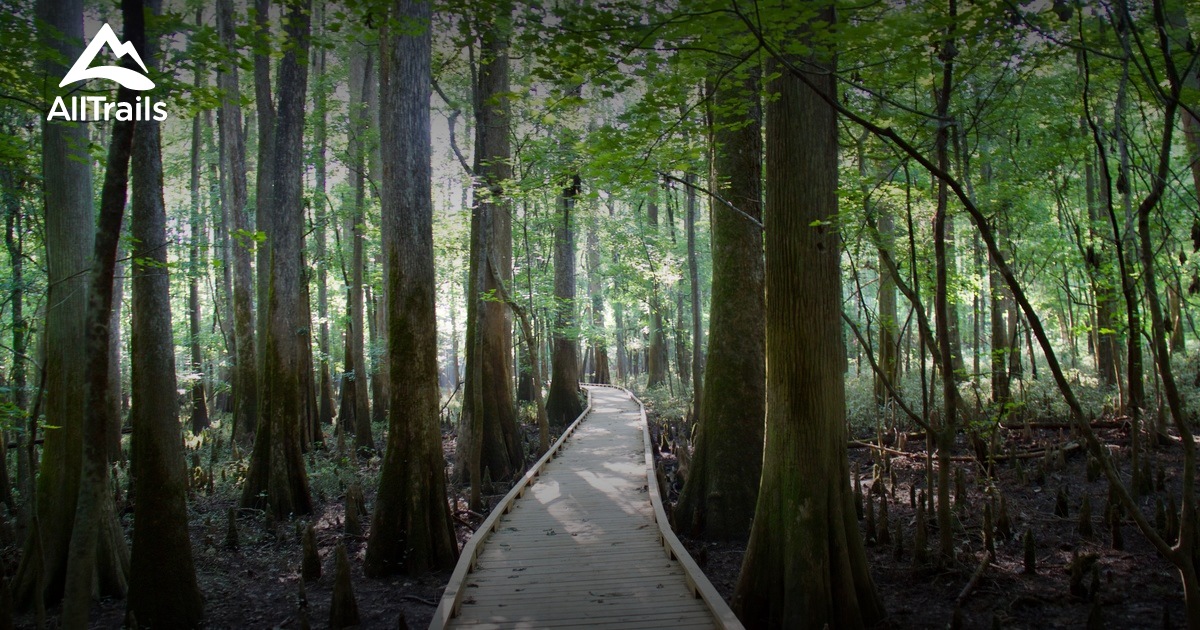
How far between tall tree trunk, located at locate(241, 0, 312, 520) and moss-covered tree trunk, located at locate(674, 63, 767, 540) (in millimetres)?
5449

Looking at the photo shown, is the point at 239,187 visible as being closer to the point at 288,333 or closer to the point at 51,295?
the point at 288,333

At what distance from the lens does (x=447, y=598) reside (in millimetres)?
4625

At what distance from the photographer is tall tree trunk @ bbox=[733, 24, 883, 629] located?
14.5ft

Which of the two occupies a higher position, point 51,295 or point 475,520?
point 51,295

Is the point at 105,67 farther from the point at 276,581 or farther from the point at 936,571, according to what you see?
the point at 936,571

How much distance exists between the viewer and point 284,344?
9.35 m

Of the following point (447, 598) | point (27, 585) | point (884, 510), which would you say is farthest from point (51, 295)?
point (884, 510)

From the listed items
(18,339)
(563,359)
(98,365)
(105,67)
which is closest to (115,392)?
(18,339)

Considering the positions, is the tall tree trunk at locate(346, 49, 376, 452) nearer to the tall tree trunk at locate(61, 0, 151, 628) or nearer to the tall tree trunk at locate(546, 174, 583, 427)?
the tall tree trunk at locate(546, 174, 583, 427)

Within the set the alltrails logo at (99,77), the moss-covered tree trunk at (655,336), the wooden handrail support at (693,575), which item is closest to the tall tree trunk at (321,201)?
the alltrails logo at (99,77)

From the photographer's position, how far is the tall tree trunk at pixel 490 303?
908 cm

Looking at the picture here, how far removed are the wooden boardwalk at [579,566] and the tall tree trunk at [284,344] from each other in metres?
3.31

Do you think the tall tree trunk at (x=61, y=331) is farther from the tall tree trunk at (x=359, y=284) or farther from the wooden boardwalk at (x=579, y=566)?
the tall tree trunk at (x=359, y=284)

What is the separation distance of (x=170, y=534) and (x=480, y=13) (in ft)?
15.3
